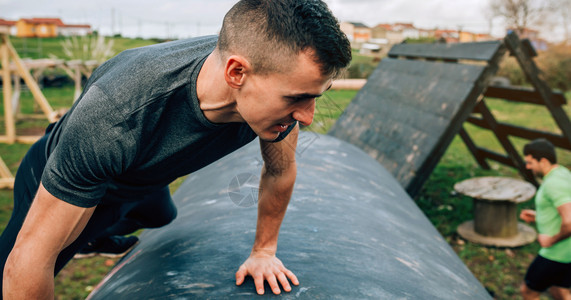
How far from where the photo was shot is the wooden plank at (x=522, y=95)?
5.47m

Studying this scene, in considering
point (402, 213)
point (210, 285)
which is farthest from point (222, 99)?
point (402, 213)

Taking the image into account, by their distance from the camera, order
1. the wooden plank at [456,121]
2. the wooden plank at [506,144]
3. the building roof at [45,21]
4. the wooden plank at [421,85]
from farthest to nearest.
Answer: the building roof at [45,21] < the wooden plank at [506,144] < the wooden plank at [421,85] < the wooden plank at [456,121]

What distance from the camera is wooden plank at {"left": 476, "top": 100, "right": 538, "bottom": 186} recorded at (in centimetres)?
654

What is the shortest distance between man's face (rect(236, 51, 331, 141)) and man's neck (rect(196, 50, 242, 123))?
49 millimetres

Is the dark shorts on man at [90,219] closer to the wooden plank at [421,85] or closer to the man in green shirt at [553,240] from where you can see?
the man in green shirt at [553,240]

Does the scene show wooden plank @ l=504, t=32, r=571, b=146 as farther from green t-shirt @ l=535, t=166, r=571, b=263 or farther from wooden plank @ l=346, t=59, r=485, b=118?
green t-shirt @ l=535, t=166, r=571, b=263

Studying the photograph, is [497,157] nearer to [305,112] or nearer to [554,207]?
[554,207]

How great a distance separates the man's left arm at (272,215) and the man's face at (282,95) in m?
0.38

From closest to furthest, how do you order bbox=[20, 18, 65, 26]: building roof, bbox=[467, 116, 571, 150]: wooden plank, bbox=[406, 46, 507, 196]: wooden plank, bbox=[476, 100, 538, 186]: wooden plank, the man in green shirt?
the man in green shirt
bbox=[406, 46, 507, 196]: wooden plank
bbox=[467, 116, 571, 150]: wooden plank
bbox=[476, 100, 538, 186]: wooden plank
bbox=[20, 18, 65, 26]: building roof

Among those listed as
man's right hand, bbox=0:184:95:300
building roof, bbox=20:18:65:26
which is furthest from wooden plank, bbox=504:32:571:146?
building roof, bbox=20:18:65:26

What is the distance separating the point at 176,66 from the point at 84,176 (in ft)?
1.54

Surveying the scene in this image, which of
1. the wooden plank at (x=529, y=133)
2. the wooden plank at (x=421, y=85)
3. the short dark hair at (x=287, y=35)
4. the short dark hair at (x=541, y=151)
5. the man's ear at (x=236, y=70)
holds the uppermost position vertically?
the short dark hair at (x=287, y=35)

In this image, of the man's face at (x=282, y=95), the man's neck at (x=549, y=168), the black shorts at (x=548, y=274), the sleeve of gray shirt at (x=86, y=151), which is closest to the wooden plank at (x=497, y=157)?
the man's neck at (x=549, y=168)

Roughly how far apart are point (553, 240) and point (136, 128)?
3.57 meters
